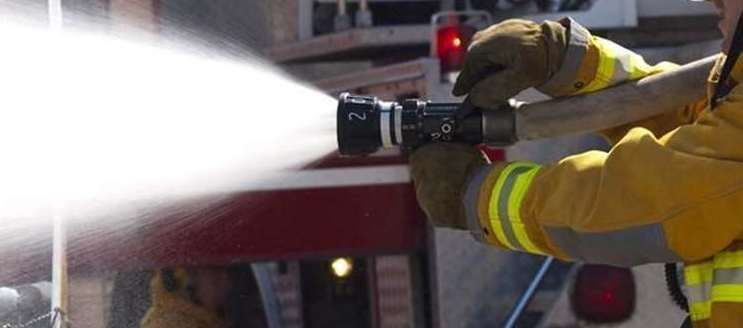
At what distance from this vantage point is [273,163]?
394cm

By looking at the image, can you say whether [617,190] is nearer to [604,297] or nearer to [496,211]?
[496,211]

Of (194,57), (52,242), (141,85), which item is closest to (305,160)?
(194,57)

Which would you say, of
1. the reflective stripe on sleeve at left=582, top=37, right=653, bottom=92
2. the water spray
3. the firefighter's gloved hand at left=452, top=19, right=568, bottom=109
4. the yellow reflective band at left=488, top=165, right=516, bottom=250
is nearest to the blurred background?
the reflective stripe on sleeve at left=582, top=37, right=653, bottom=92

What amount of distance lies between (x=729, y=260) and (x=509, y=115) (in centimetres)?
59

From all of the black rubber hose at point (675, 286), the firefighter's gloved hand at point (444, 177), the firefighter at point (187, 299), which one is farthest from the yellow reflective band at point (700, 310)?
the firefighter at point (187, 299)

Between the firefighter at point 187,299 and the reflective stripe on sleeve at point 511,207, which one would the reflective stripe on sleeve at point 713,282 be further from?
the firefighter at point 187,299

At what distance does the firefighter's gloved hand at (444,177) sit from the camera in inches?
93.7

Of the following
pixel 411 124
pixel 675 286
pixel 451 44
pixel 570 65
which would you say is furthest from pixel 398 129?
pixel 451 44

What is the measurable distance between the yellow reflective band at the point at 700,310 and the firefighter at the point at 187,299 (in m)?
1.59

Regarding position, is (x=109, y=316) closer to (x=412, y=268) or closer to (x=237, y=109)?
(x=237, y=109)

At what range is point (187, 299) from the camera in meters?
4.03

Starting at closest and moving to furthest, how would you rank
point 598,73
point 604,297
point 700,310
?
1. point 700,310
2. point 598,73
3. point 604,297

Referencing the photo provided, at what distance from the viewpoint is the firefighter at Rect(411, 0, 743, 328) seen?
2021mm

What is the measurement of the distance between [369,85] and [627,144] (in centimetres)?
254
